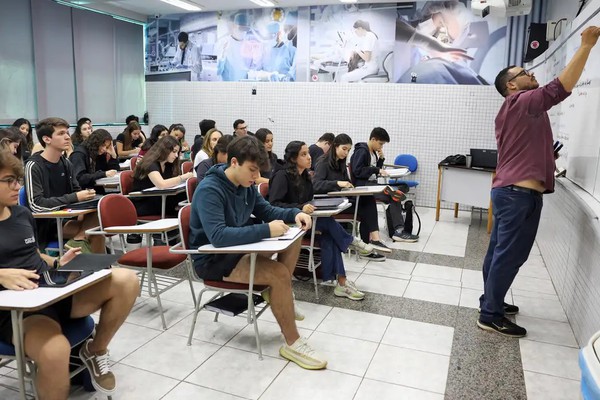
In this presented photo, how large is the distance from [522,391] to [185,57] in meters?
8.25

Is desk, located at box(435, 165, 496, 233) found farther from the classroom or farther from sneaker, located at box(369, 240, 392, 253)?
sneaker, located at box(369, 240, 392, 253)

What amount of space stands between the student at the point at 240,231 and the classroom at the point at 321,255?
1cm

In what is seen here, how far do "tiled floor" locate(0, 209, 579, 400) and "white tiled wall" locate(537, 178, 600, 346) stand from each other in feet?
0.45

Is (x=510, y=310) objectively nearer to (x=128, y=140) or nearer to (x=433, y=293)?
(x=433, y=293)

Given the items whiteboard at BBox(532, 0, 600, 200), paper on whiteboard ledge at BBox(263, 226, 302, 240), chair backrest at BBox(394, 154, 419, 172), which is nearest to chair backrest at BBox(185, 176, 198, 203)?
paper on whiteboard ledge at BBox(263, 226, 302, 240)

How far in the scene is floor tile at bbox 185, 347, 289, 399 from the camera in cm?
240

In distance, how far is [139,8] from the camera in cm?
859

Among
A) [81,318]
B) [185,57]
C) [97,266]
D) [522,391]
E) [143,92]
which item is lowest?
[522,391]

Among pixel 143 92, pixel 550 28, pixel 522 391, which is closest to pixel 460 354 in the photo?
pixel 522 391

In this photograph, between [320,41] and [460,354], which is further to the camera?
[320,41]

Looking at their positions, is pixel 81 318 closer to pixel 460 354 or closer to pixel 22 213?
pixel 22 213

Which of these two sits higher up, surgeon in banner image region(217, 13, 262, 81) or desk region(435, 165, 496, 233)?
surgeon in banner image region(217, 13, 262, 81)

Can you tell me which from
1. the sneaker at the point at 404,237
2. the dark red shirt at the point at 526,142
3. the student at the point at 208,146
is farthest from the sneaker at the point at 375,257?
the student at the point at 208,146

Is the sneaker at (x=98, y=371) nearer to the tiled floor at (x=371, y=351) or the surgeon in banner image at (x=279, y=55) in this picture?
the tiled floor at (x=371, y=351)
